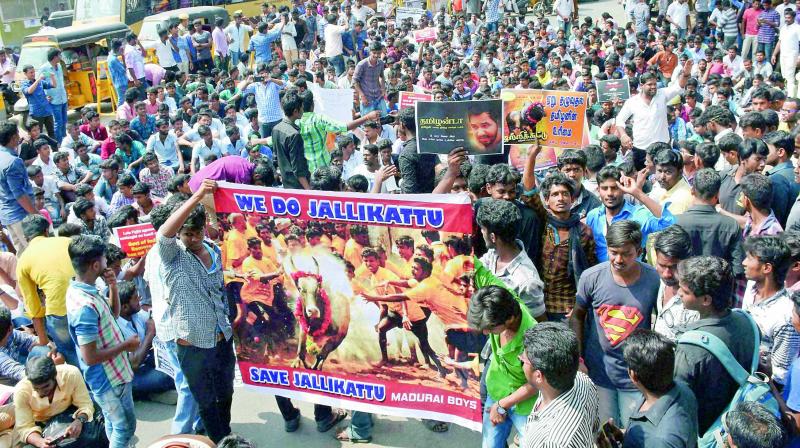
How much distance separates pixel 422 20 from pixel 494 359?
18.6 m

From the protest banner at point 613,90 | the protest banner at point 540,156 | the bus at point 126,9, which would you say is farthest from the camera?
the bus at point 126,9

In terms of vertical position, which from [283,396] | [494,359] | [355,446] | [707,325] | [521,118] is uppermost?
[521,118]

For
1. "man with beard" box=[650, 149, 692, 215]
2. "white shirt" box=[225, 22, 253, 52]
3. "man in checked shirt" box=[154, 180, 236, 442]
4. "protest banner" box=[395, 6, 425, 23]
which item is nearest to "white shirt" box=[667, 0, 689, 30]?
"protest banner" box=[395, 6, 425, 23]

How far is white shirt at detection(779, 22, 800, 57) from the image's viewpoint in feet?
47.7

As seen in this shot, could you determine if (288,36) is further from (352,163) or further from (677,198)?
(677,198)

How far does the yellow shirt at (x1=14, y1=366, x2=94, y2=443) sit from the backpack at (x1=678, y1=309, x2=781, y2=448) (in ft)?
12.2

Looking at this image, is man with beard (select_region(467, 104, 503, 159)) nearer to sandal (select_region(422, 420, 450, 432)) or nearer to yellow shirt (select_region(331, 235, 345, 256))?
yellow shirt (select_region(331, 235, 345, 256))

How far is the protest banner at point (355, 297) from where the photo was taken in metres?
4.36

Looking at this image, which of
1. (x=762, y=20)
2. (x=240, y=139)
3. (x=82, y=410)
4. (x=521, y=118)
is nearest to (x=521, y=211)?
(x=521, y=118)

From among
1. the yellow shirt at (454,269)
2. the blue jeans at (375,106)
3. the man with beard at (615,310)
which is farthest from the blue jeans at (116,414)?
the blue jeans at (375,106)

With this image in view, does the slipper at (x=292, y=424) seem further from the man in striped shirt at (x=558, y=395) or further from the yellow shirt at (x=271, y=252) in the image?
the man in striped shirt at (x=558, y=395)

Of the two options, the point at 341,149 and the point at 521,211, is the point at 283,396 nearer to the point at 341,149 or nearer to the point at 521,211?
the point at 521,211

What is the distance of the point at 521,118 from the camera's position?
6.94 metres

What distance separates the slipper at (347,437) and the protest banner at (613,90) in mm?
7151
